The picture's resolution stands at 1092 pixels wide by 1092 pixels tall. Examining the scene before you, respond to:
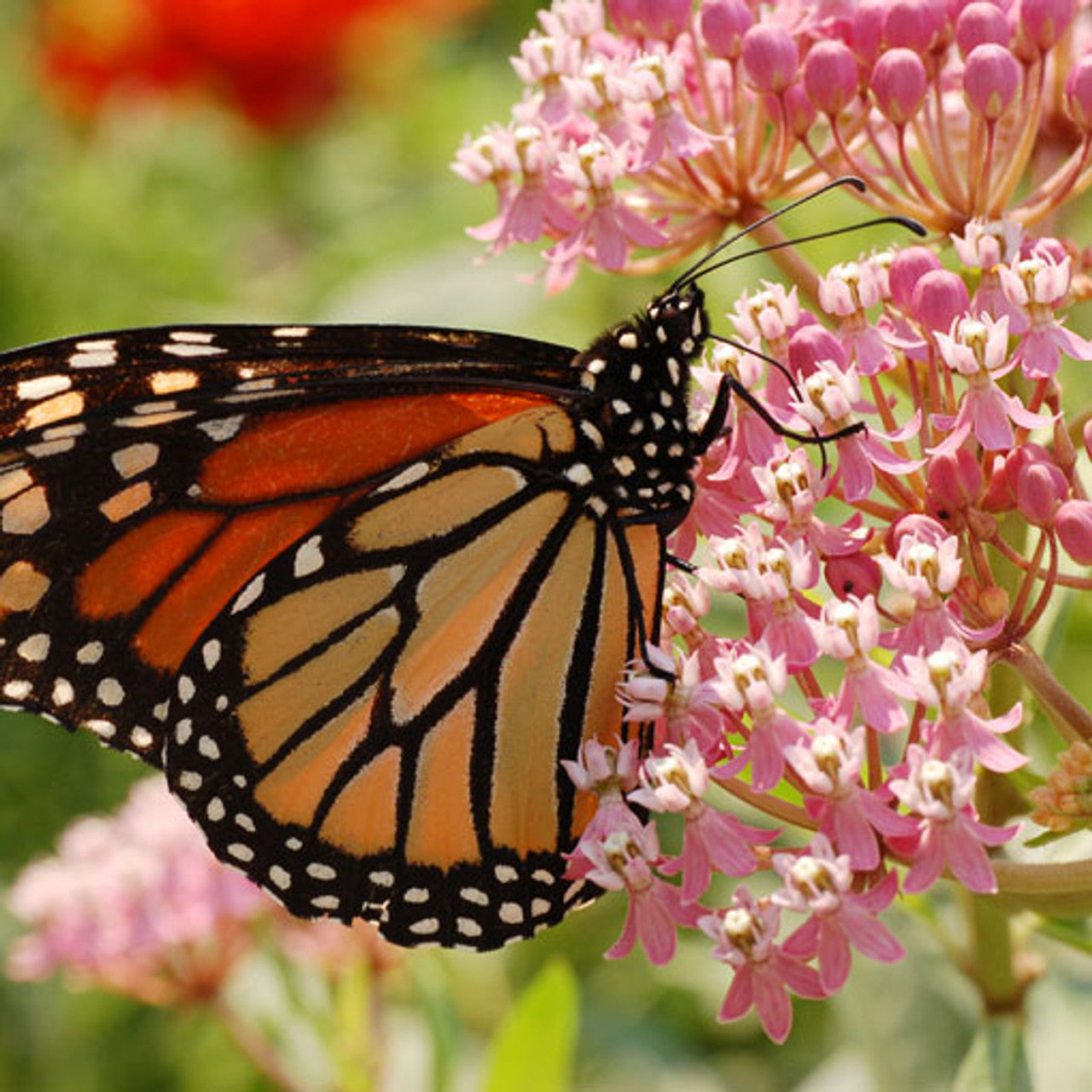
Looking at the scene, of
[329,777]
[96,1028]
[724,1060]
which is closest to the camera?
[329,777]

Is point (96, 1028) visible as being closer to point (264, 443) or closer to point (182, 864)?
point (182, 864)

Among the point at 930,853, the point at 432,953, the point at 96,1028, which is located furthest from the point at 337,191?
the point at 930,853

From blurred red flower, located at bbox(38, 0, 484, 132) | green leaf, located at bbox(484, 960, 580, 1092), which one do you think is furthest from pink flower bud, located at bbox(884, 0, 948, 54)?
blurred red flower, located at bbox(38, 0, 484, 132)

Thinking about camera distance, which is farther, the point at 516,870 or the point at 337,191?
the point at 337,191

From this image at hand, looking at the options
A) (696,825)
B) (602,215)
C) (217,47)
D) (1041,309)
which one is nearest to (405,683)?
(696,825)

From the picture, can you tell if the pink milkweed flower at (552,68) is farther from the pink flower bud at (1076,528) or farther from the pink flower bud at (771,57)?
the pink flower bud at (1076,528)

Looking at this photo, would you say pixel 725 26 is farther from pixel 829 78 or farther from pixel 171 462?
pixel 171 462

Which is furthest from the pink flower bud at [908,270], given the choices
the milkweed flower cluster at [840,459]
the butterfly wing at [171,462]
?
the butterfly wing at [171,462]
